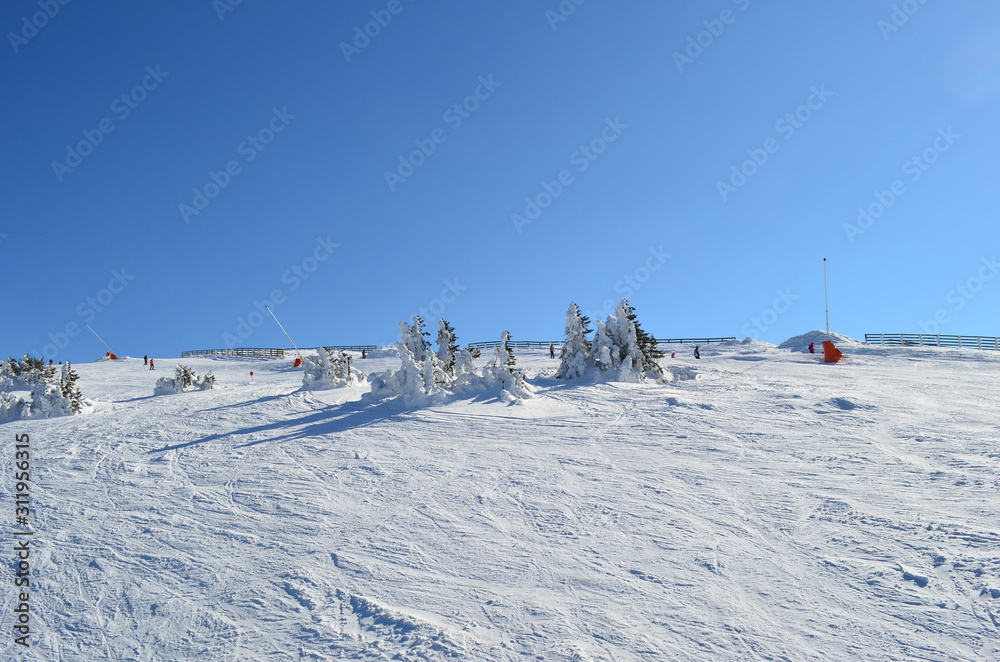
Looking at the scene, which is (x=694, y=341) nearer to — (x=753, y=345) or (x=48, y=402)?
(x=753, y=345)

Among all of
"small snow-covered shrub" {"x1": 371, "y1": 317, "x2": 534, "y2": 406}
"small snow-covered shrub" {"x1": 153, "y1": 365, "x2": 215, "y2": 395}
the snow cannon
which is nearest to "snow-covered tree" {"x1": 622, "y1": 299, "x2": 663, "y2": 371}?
"small snow-covered shrub" {"x1": 371, "y1": 317, "x2": 534, "y2": 406}

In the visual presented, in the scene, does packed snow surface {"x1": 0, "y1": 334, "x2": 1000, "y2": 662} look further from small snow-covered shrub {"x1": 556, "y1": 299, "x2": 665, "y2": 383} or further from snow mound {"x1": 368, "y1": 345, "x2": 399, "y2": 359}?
snow mound {"x1": 368, "y1": 345, "x2": 399, "y2": 359}

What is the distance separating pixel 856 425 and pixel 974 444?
2.51 m

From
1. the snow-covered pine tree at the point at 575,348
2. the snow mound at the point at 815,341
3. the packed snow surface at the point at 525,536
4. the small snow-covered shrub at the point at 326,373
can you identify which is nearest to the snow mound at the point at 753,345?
the snow mound at the point at 815,341

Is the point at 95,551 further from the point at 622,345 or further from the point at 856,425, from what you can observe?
the point at 622,345

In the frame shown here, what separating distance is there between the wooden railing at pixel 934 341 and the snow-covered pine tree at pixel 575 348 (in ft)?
93.1

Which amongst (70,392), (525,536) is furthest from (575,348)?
(70,392)

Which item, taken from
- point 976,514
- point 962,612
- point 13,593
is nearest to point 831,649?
point 962,612

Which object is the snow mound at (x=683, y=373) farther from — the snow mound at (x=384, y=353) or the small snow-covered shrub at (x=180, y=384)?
the snow mound at (x=384, y=353)

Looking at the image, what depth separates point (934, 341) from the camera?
41219mm

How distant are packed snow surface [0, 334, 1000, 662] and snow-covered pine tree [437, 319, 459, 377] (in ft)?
16.6

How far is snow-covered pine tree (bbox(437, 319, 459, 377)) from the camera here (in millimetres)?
23016

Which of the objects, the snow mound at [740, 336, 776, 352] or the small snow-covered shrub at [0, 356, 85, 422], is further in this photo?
the snow mound at [740, 336, 776, 352]

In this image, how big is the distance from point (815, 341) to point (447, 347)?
30816 mm
